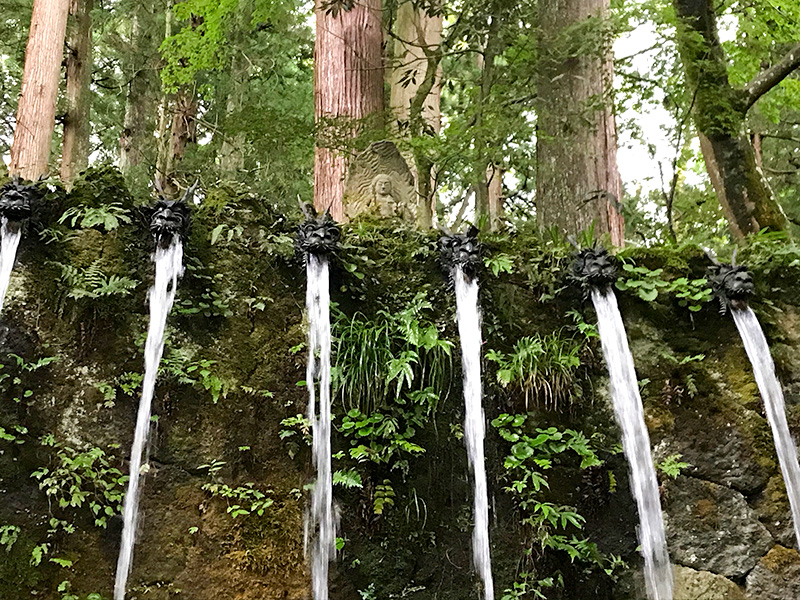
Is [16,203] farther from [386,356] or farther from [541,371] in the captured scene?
[541,371]

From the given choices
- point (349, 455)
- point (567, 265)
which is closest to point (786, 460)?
point (567, 265)

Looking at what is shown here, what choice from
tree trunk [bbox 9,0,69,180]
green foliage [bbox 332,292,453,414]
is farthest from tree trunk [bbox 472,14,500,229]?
tree trunk [bbox 9,0,69,180]

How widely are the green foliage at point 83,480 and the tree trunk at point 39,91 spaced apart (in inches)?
205

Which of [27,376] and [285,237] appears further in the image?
[285,237]

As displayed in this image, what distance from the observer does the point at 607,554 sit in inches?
173

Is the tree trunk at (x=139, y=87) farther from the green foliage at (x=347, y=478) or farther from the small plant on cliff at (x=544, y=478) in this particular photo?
the small plant on cliff at (x=544, y=478)

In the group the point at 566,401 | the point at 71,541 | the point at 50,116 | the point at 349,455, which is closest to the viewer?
the point at 71,541

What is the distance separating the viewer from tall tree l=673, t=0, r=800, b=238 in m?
6.59

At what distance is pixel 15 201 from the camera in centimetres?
432

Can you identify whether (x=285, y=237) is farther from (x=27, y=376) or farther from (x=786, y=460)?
(x=786, y=460)

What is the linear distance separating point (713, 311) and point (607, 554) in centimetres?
215

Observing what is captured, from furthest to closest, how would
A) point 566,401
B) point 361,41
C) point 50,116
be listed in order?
1. point 50,116
2. point 361,41
3. point 566,401

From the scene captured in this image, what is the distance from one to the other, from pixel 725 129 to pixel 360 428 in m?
5.11

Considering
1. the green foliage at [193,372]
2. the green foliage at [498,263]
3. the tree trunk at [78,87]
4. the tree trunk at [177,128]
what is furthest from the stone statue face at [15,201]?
the tree trunk at [78,87]
